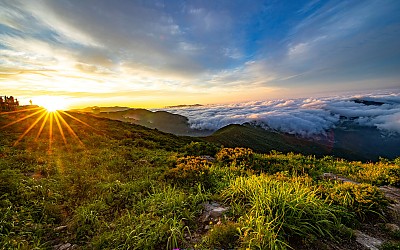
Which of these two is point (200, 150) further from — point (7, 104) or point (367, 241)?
point (7, 104)

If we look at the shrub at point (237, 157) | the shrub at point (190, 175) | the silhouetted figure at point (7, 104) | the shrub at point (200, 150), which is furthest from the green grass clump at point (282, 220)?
the silhouetted figure at point (7, 104)

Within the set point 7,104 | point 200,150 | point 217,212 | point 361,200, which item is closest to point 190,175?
point 217,212

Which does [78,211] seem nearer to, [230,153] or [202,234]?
[202,234]

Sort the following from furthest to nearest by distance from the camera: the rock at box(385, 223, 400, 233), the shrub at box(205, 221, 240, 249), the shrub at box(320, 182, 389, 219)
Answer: the shrub at box(320, 182, 389, 219)
the rock at box(385, 223, 400, 233)
the shrub at box(205, 221, 240, 249)

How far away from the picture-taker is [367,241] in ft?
13.7

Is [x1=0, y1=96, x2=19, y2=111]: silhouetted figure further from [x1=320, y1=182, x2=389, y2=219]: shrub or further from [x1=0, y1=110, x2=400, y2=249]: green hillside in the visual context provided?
[x1=320, y1=182, x2=389, y2=219]: shrub

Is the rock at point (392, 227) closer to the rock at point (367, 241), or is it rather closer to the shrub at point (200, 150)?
the rock at point (367, 241)

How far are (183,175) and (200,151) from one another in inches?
296

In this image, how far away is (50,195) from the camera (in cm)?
636

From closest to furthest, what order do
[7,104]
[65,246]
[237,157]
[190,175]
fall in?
[65,246], [190,175], [237,157], [7,104]

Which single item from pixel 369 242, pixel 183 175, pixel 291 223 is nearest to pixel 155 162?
pixel 183 175

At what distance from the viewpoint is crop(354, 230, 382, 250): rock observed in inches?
158

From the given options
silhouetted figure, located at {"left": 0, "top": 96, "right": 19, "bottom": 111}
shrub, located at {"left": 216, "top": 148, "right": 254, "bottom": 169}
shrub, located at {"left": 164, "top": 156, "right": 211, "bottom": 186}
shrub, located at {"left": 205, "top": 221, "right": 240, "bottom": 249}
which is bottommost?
shrub, located at {"left": 216, "top": 148, "right": 254, "bottom": 169}

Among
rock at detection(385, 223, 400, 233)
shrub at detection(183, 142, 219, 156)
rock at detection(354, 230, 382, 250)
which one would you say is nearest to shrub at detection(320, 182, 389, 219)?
rock at detection(385, 223, 400, 233)
